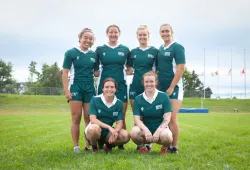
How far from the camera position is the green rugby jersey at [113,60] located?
5.71 meters

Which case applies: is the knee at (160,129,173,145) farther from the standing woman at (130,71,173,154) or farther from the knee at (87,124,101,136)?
the knee at (87,124,101,136)

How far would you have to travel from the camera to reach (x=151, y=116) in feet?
17.9

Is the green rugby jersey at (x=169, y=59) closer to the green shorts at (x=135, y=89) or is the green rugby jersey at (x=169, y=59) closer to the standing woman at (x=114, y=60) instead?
the green shorts at (x=135, y=89)

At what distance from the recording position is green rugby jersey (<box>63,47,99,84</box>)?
5.64 meters

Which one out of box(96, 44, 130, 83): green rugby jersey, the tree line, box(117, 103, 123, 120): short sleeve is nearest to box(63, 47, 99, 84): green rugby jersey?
box(96, 44, 130, 83): green rugby jersey

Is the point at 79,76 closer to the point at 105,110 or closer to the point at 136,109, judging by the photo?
the point at 105,110

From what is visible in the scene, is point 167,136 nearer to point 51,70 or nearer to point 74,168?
point 74,168

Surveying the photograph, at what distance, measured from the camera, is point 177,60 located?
546 centimetres

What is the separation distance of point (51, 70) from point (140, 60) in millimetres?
73946

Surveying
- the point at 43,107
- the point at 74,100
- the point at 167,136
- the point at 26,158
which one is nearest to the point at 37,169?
the point at 26,158

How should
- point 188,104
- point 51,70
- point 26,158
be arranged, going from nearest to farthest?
1. point 26,158
2. point 188,104
3. point 51,70

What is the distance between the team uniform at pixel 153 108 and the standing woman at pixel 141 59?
36 centimetres

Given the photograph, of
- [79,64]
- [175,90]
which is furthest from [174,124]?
[79,64]

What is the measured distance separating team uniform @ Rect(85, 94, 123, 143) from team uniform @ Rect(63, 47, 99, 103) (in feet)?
1.07
